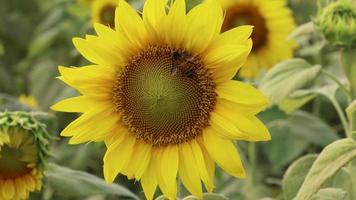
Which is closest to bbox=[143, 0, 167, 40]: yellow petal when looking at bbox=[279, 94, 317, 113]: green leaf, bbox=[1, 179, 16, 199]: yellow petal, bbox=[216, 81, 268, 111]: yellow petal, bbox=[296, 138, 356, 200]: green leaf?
bbox=[216, 81, 268, 111]: yellow petal

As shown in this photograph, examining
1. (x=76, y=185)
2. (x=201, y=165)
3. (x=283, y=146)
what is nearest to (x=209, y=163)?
(x=201, y=165)

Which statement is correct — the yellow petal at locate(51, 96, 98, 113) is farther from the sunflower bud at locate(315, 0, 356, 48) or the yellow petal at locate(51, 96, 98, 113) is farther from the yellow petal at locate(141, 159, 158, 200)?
the sunflower bud at locate(315, 0, 356, 48)

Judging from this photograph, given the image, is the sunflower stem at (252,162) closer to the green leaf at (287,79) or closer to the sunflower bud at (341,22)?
the green leaf at (287,79)

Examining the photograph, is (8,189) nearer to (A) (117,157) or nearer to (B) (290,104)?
(A) (117,157)

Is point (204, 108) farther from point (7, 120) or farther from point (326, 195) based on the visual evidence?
point (7, 120)

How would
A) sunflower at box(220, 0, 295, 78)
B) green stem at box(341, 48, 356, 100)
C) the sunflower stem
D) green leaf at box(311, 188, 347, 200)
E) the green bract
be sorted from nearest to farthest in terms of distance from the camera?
1. green leaf at box(311, 188, 347, 200)
2. the green bract
3. green stem at box(341, 48, 356, 100)
4. the sunflower stem
5. sunflower at box(220, 0, 295, 78)

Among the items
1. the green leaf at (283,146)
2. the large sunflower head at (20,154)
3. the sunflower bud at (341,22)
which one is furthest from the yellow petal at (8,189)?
the green leaf at (283,146)

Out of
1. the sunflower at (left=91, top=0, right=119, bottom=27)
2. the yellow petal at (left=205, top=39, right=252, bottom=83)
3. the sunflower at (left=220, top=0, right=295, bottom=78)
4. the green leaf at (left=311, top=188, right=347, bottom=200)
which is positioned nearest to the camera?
the yellow petal at (left=205, top=39, right=252, bottom=83)
